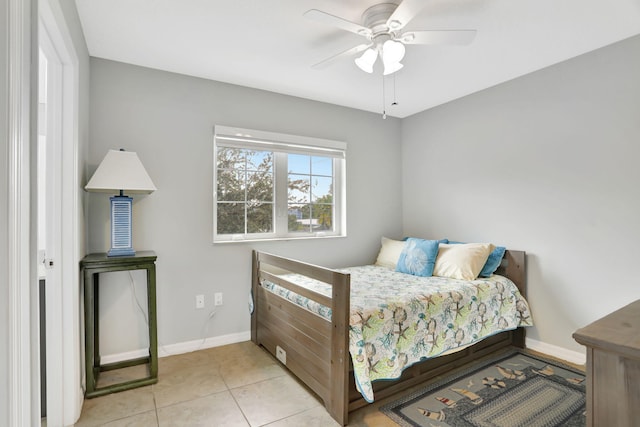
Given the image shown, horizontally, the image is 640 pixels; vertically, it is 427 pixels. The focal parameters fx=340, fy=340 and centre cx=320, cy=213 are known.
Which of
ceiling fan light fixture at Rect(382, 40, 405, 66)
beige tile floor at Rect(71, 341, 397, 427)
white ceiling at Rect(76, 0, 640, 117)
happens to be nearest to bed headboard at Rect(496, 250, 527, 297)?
white ceiling at Rect(76, 0, 640, 117)

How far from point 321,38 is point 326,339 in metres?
1.91

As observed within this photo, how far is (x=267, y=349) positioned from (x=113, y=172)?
174cm

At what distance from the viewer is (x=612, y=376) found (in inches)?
39.8

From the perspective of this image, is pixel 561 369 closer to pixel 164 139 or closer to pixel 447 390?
pixel 447 390

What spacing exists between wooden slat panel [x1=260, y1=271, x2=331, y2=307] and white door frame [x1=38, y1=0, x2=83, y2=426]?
1.26 metres

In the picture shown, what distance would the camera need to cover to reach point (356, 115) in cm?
370

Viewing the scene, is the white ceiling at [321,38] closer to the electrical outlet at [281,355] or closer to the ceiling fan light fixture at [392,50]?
the ceiling fan light fixture at [392,50]

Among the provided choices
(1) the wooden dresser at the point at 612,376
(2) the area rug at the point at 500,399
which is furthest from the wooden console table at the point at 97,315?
(1) the wooden dresser at the point at 612,376

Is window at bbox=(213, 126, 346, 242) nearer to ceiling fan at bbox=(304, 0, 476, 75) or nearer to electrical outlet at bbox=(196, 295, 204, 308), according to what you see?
electrical outlet at bbox=(196, 295, 204, 308)

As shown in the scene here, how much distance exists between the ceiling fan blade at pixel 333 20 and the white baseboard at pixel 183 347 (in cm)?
252

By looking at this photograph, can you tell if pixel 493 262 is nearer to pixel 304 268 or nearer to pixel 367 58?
pixel 304 268

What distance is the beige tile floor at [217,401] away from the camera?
6.19ft

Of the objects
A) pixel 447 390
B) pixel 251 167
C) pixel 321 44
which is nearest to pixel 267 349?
pixel 447 390

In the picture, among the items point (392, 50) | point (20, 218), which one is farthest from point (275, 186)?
point (20, 218)
